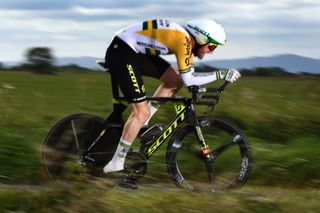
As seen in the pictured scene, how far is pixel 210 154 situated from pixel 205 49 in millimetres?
1130

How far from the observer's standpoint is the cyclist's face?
21.6 feet

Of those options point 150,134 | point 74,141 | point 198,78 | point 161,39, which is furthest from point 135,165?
point 161,39

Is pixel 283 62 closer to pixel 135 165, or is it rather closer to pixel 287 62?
pixel 287 62

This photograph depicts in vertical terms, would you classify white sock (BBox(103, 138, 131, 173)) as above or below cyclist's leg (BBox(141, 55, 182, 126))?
below

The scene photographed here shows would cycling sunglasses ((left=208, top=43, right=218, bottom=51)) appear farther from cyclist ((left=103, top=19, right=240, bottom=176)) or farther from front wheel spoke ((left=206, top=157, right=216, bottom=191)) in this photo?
front wheel spoke ((left=206, top=157, right=216, bottom=191))

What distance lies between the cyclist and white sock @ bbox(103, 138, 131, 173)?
0.03 ft

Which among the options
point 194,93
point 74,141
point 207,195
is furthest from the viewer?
point 74,141

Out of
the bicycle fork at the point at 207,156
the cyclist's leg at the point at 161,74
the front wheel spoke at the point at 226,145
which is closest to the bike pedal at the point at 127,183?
the cyclist's leg at the point at 161,74

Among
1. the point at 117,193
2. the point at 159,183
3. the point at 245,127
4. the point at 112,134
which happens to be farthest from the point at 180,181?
the point at 245,127

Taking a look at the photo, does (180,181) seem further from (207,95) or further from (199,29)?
(199,29)

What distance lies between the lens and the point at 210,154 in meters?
6.88

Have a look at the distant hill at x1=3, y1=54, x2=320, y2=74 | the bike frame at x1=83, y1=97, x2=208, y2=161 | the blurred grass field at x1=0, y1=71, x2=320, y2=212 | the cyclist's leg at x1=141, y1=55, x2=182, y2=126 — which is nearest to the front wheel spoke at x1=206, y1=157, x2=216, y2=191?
the bike frame at x1=83, y1=97, x2=208, y2=161

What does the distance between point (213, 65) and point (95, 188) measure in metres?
3.45

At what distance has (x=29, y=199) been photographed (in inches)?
207
